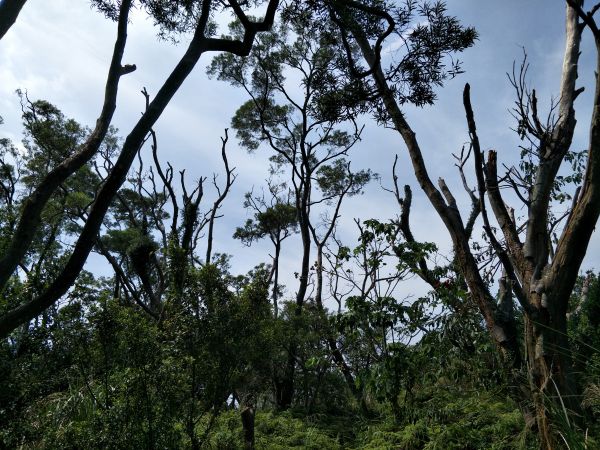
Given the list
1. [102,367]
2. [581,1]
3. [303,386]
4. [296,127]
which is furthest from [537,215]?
[296,127]

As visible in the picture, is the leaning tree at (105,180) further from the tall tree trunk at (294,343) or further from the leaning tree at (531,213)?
the tall tree trunk at (294,343)

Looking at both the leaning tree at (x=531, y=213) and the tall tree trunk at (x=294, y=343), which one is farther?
the tall tree trunk at (x=294, y=343)

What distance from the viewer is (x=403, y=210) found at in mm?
6438

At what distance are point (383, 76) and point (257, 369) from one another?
4.00 metres

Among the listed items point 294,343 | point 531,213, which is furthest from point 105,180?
point 294,343

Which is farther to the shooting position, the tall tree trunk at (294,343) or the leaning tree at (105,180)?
the tall tree trunk at (294,343)

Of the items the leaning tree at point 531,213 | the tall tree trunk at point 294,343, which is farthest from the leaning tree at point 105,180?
the tall tree trunk at point 294,343

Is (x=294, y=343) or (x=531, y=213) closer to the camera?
(x=531, y=213)

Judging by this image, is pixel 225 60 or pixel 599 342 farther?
pixel 225 60

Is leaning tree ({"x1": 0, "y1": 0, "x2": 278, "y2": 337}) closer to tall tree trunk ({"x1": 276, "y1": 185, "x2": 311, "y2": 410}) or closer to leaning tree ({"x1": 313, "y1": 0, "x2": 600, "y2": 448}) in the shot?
leaning tree ({"x1": 313, "y1": 0, "x2": 600, "y2": 448})

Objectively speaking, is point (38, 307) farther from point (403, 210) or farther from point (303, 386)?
point (303, 386)

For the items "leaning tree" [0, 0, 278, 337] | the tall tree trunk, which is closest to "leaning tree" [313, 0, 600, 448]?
"leaning tree" [0, 0, 278, 337]

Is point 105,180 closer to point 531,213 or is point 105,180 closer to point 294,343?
point 531,213

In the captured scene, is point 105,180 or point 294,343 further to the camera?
point 294,343
